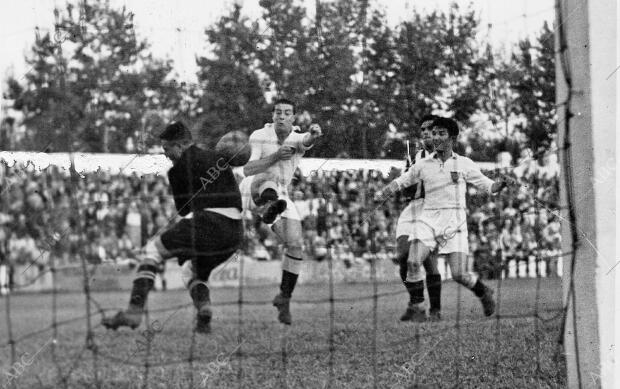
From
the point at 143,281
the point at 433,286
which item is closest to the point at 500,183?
the point at 433,286

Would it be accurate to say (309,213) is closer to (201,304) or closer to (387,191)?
(387,191)

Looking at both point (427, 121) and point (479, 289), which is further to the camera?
point (479, 289)

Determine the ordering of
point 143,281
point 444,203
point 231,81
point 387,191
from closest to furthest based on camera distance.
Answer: point 143,281
point 231,81
point 387,191
point 444,203

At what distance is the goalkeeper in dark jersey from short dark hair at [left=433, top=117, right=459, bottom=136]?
98cm

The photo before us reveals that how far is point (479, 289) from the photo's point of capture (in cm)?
378

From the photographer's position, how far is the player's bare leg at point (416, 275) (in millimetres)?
3676

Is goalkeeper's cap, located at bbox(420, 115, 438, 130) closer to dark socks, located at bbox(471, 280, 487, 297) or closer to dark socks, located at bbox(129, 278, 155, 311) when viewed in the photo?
dark socks, located at bbox(471, 280, 487, 297)

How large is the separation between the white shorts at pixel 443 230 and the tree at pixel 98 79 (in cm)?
134

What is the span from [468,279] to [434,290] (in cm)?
19

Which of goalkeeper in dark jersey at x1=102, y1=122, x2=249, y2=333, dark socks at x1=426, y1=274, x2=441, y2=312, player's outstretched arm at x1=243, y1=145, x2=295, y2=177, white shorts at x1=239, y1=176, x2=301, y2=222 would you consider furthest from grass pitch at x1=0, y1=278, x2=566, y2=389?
player's outstretched arm at x1=243, y1=145, x2=295, y2=177

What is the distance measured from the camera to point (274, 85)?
3516 mm

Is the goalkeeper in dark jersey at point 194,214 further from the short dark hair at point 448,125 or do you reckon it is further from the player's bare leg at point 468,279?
the player's bare leg at point 468,279

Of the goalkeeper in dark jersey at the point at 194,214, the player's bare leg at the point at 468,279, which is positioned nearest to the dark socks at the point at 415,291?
the player's bare leg at the point at 468,279

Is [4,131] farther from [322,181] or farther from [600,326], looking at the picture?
[600,326]
